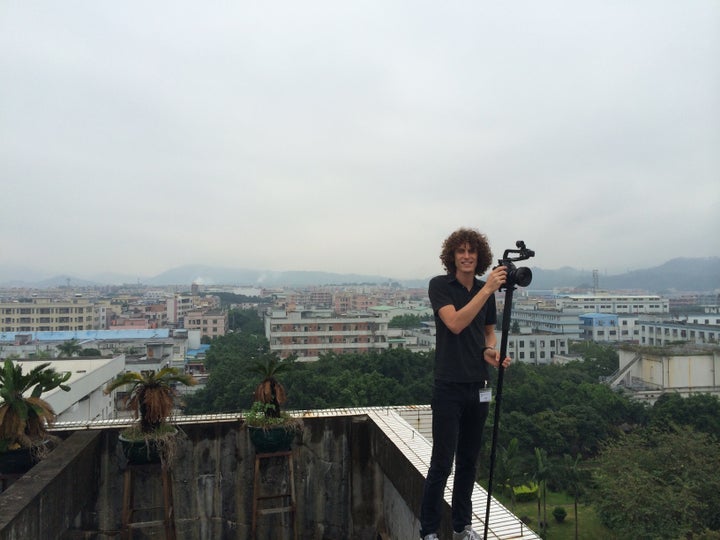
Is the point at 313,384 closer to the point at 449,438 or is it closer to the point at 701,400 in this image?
the point at 701,400

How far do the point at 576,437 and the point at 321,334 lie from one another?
2188cm

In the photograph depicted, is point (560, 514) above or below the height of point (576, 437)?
below

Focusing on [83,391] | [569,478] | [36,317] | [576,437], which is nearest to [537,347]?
[576,437]

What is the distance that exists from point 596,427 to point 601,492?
7.88 meters

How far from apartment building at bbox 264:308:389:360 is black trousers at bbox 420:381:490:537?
120 ft

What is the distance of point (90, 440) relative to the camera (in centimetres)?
323

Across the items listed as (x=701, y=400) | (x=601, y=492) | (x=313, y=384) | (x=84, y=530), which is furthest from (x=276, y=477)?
(x=701, y=400)

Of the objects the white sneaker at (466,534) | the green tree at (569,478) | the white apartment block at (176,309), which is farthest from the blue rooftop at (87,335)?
the white sneaker at (466,534)

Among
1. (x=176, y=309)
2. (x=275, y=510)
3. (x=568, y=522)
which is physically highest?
(x=275, y=510)

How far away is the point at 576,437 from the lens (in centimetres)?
2134

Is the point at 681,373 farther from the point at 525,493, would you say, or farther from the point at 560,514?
the point at 560,514

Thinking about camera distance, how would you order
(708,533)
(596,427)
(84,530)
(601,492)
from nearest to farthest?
(84,530) < (708,533) < (601,492) < (596,427)

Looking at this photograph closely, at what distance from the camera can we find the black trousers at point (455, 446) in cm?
194

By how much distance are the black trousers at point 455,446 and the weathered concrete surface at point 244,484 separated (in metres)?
0.99
